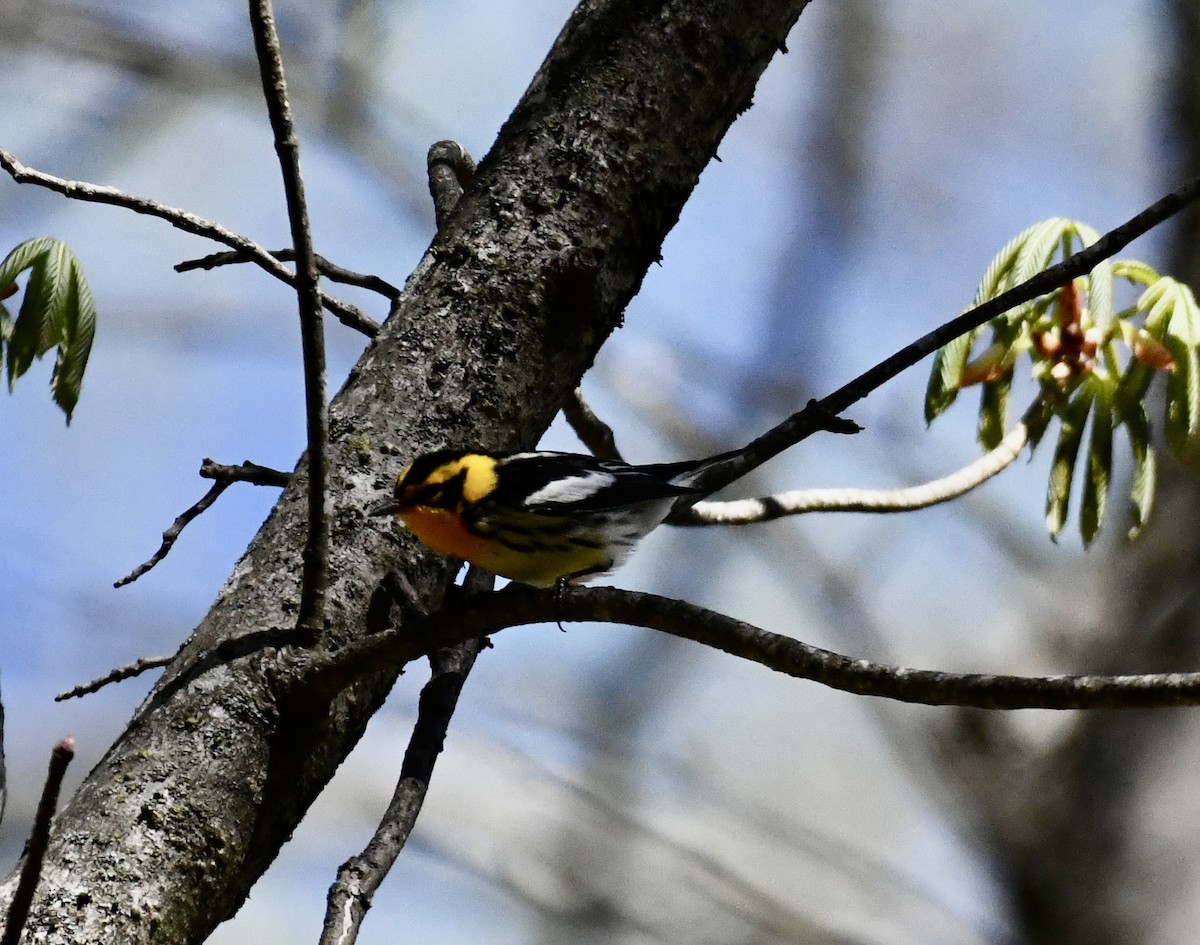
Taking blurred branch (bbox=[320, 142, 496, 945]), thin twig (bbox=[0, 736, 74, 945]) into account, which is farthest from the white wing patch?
thin twig (bbox=[0, 736, 74, 945])

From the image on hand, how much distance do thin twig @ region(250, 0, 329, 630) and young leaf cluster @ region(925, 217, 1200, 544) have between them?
5.39ft

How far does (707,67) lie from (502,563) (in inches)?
50.5

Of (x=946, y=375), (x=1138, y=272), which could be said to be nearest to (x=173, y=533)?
(x=946, y=375)

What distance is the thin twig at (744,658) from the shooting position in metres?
1.44

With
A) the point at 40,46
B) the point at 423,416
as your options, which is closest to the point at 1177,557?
the point at 423,416

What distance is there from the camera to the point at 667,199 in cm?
261

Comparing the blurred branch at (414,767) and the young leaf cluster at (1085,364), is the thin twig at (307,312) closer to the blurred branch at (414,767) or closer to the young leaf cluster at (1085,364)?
the blurred branch at (414,767)

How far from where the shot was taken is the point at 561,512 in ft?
10.9

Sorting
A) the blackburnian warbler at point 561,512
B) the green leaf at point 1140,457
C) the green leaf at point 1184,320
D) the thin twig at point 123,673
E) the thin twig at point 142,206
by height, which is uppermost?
the green leaf at point 1184,320

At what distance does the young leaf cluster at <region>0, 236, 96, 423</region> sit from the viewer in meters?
2.43

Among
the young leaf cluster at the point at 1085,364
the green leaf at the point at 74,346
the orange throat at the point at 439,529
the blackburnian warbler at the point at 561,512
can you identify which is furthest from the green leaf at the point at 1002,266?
the green leaf at the point at 74,346

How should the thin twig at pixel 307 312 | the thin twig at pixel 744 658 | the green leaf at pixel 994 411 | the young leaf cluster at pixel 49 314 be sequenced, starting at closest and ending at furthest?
1. the thin twig at pixel 744 658
2. the thin twig at pixel 307 312
3. the young leaf cluster at pixel 49 314
4. the green leaf at pixel 994 411

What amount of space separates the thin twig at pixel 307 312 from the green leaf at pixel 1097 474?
1.91 metres

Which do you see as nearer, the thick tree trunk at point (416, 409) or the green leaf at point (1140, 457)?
the thick tree trunk at point (416, 409)
